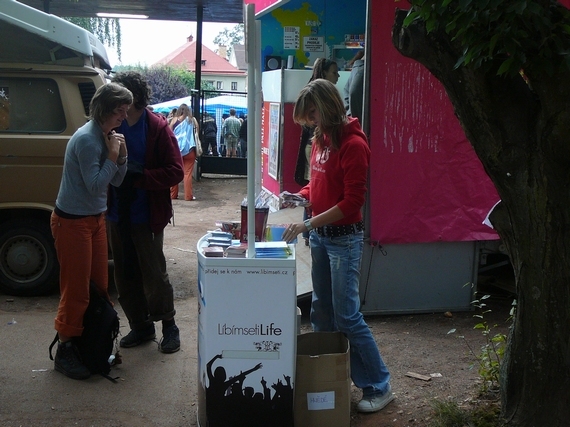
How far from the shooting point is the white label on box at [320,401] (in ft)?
12.2

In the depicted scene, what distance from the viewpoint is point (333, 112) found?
3.79 metres

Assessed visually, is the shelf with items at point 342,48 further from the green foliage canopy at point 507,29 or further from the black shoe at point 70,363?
the green foliage canopy at point 507,29

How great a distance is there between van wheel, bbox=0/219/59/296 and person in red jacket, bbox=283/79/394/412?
3.46m

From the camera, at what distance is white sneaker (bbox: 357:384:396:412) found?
4.07 meters

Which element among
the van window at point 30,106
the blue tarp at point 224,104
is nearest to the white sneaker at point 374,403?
the van window at point 30,106

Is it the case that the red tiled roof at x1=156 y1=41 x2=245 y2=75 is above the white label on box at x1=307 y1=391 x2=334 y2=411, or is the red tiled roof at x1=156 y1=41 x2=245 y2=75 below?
above

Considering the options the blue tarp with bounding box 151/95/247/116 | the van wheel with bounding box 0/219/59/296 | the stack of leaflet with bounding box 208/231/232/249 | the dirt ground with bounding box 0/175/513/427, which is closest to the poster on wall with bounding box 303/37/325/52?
the dirt ground with bounding box 0/175/513/427

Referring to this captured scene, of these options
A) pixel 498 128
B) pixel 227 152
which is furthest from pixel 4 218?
pixel 227 152

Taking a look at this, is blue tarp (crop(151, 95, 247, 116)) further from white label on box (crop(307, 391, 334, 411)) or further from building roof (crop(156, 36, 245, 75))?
building roof (crop(156, 36, 245, 75))

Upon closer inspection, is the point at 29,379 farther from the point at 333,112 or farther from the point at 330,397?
the point at 333,112

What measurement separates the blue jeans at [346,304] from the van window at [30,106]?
140 inches

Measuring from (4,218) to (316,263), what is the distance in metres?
3.83

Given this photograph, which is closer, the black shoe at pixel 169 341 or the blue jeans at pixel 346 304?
the blue jeans at pixel 346 304

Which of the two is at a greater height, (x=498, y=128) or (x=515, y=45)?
(x=515, y=45)
